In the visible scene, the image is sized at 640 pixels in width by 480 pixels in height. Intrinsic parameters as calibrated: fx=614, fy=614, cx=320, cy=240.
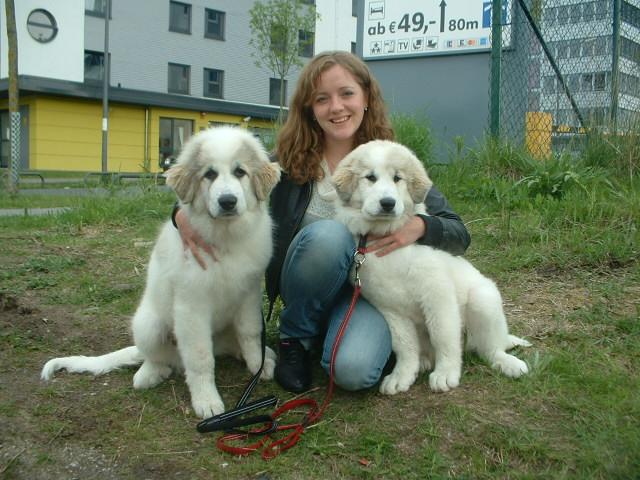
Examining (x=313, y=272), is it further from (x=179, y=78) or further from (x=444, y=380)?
(x=179, y=78)

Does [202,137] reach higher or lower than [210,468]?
higher

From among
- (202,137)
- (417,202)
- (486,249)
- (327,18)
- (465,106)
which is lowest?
(486,249)

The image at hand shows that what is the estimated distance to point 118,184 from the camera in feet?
26.6

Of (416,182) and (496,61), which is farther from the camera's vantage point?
(496,61)

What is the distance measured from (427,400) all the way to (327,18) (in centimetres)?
1216

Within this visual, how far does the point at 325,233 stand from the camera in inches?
115

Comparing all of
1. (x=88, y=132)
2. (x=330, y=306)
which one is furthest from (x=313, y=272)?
(x=88, y=132)

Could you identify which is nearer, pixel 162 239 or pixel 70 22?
pixel 162 239

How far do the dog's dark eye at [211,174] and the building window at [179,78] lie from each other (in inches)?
1099

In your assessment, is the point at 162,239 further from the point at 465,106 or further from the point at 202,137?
the point at 465,106

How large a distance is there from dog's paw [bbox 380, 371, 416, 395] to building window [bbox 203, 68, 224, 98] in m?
28.9

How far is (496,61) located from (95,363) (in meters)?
5.39

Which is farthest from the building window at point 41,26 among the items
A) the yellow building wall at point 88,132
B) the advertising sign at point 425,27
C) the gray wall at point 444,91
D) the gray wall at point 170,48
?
the gray wall at point 444,91

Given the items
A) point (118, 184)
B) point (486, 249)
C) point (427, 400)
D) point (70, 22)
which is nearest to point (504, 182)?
point (486, 249)
